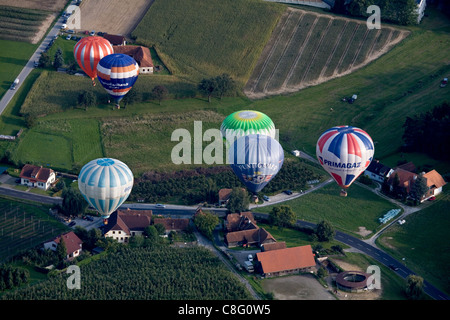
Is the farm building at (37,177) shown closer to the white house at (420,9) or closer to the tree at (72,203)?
the tree at (72,203)

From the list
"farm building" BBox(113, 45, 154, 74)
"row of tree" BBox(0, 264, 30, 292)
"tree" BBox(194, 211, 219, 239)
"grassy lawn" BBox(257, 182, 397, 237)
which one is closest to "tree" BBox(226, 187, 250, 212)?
"grassy lawn" BBox(257, 182, 397, 237)

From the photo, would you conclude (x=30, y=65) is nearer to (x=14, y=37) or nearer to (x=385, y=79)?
(x=14, y=37)

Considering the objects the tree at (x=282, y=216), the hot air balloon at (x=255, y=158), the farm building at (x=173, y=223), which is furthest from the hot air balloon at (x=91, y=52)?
the tree at (x=282, y=216)

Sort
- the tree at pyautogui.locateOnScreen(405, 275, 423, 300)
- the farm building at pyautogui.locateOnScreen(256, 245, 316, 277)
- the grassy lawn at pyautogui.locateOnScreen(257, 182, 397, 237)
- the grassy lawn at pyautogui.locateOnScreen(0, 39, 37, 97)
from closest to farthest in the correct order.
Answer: the tree at pyautogui.locateOnScreen(405, 275, 423, 300) → the farm building at pyautogui.locateOnScreen(256, 245, 316, 277) → the grassy lawn at pyautogui.locateOnScreen(257, 182, 397, 237) → the grassy lawn at pyautogui.locateOnScreen(0, 39, 37, 97)

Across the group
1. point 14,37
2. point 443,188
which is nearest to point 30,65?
point 14,37

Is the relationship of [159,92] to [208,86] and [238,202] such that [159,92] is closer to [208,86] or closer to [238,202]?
[208,86]

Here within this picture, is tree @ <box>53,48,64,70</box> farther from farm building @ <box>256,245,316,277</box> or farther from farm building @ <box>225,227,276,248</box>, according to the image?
farm building @ <box>256,245,316,277</box>
